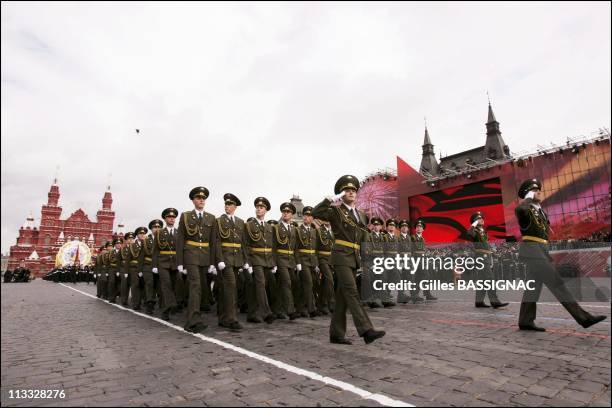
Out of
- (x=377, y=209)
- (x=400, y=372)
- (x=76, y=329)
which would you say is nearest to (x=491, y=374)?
(x=400, y=372)

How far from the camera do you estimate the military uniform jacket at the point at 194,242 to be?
21.9 feet

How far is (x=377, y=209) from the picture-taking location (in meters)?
46.8

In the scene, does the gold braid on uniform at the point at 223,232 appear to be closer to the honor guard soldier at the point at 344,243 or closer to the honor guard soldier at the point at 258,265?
the honor guard soldier at the point at 258,265

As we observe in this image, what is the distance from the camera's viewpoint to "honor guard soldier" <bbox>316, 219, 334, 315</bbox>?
805 centimetres

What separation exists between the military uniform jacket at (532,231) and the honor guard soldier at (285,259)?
4.42 metres

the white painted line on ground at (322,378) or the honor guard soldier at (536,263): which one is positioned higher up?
the honor guard soldier at (536,263)

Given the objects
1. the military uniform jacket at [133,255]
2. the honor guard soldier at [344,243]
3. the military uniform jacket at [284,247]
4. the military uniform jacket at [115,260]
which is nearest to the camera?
the honor guard soldier at [344,243]

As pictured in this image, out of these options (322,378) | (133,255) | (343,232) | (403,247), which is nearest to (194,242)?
(343,232)

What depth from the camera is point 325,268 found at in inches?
315

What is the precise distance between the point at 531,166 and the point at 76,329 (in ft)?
119

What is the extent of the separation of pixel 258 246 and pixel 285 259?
0.75 meters

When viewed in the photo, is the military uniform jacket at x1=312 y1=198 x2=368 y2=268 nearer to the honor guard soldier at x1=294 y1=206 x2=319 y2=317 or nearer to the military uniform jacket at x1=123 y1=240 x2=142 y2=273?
the honor guard soldier at x1=294 y1=206 x2=319 y2=317

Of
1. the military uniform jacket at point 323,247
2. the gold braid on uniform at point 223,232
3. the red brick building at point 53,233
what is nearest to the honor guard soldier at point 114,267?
the gold braid on uniform at point 223,232

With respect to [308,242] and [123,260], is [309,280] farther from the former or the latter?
[123,260]
